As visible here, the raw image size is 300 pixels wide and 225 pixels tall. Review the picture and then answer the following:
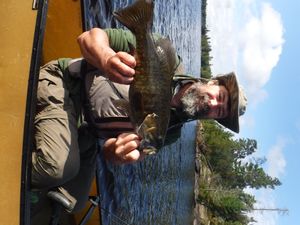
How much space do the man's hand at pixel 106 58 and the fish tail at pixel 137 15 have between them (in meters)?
0.23

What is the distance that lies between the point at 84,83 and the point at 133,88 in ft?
2.52

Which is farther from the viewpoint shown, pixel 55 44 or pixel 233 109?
pixel 55 44

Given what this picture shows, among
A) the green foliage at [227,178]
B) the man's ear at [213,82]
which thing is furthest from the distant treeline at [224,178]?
the man's ear at [213,82]

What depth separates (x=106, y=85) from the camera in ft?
13.3

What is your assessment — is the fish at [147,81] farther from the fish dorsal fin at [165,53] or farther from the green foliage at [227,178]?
the green foliage at [227,178]

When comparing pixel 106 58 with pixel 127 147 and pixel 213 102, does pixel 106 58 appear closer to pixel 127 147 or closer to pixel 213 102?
pixel 127 147

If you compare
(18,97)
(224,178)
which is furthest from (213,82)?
(224,178)

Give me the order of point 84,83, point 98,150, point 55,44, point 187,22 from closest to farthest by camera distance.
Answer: point 84,83 < point 98,150 < point 55,44 < point 187,22

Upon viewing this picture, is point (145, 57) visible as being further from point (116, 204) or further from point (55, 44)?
point (116, 204)

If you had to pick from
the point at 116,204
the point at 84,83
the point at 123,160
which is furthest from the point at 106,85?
the point at 116,204

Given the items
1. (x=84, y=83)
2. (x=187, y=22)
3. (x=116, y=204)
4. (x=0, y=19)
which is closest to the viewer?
(x=0, y=19)

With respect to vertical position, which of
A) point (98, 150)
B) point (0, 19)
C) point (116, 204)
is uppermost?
point (0, 19)

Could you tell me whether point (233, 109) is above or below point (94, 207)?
above

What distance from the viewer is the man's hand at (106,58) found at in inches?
130
